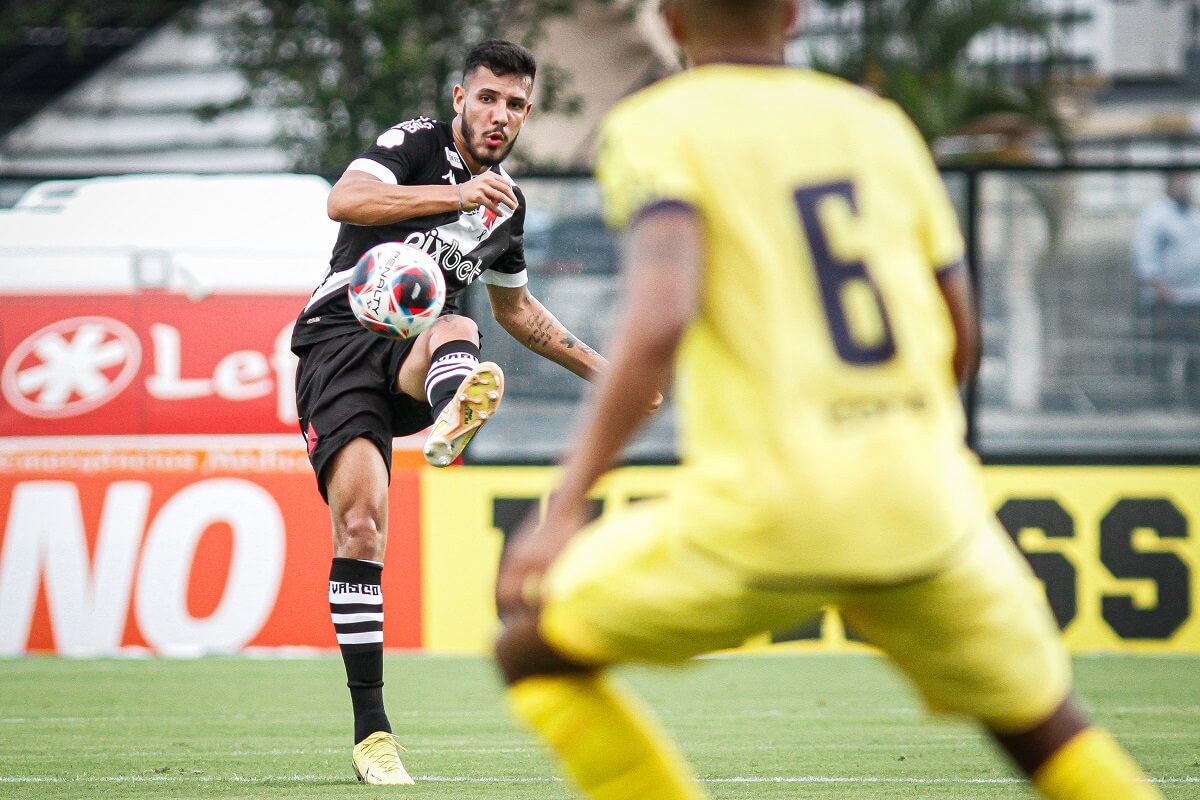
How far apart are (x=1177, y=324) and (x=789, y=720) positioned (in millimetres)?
4513

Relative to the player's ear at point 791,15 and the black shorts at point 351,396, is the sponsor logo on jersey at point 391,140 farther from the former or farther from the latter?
the player's ear at point 791,15

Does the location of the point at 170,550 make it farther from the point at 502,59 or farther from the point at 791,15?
the point at 791,15

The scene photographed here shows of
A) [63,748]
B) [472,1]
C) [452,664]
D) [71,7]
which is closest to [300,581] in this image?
[452,664]

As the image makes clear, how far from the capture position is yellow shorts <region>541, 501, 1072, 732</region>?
2.51 meters

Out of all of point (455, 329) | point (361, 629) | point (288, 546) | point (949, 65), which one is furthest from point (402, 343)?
point (949, 65)

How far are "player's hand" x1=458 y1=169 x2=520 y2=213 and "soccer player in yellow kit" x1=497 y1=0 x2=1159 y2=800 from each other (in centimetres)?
275

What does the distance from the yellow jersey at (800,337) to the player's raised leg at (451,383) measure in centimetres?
277

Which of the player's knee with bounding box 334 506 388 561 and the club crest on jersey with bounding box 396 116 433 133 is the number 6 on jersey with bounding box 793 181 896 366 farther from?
the club crest on jersey with bounding box 396 116 433 133

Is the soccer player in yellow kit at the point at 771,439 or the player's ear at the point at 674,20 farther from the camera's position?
the player's ear at the point at 674,20

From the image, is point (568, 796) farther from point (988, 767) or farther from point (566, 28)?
point (566, 28)

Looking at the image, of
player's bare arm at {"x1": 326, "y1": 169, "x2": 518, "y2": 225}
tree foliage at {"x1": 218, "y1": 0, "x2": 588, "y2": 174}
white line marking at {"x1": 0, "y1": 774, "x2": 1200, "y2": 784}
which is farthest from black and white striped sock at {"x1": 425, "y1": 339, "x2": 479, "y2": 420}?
tree foliage at {"x1": 218, "y1": 0, "x2": 588, "y2": 174}

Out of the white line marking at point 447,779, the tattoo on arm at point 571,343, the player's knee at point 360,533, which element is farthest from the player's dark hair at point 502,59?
the white line marking at point 447,779

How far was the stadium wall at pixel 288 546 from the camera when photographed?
1008 cm

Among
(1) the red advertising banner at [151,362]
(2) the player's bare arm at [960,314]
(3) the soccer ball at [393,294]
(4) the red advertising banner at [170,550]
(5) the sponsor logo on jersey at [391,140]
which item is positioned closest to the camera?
(2) the player's bare arm at [960,314]
